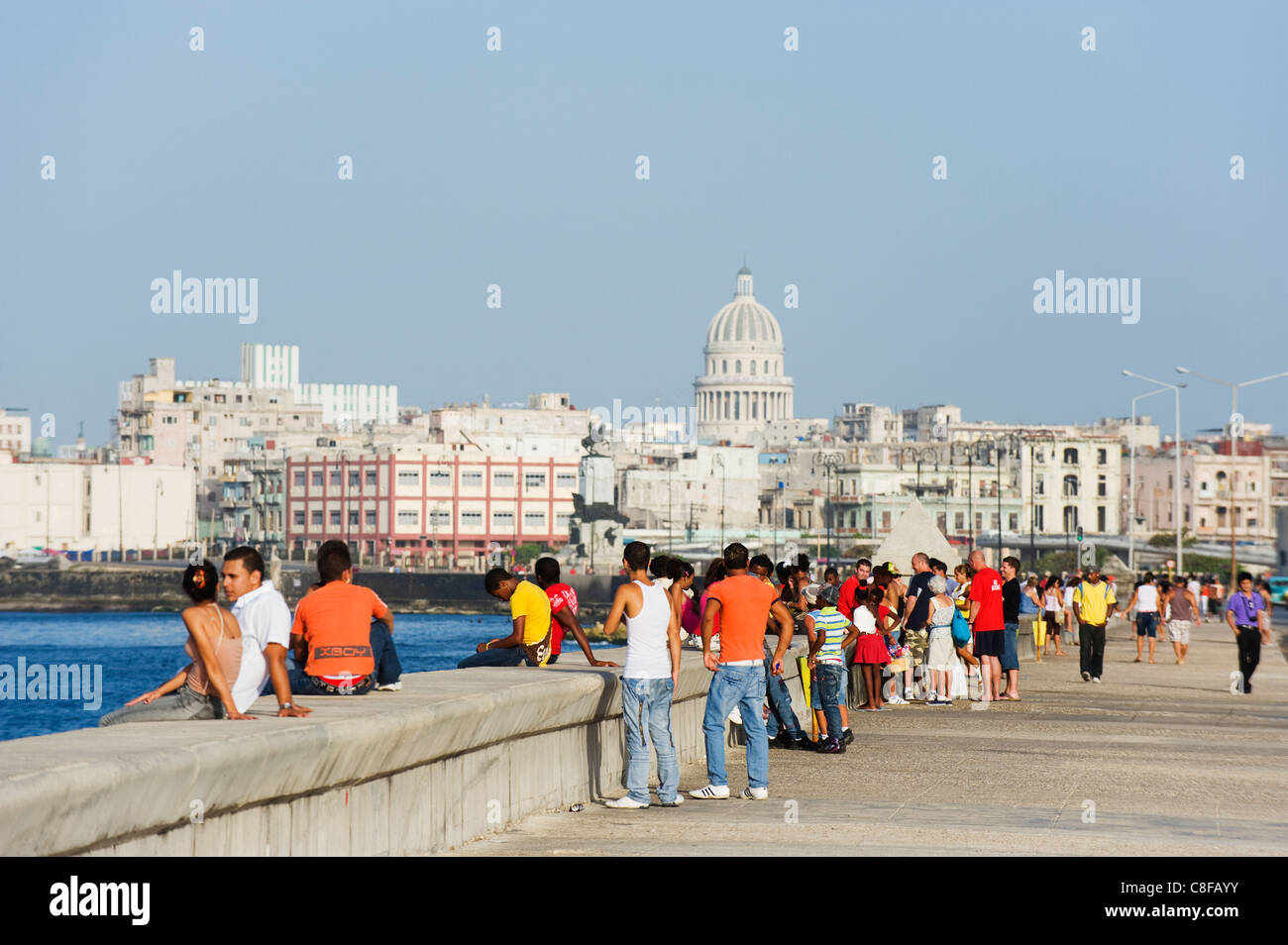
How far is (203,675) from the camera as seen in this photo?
886cm

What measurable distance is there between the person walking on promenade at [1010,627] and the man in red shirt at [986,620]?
0.37 meters

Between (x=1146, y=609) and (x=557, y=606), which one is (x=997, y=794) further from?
(x=1146, y=609)

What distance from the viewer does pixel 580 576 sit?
136500 mm

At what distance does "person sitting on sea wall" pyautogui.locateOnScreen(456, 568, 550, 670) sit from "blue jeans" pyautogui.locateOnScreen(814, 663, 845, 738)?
11.5 ft

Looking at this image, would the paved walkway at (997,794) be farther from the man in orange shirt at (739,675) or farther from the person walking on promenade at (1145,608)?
the person walking on promenade at (1145,608)

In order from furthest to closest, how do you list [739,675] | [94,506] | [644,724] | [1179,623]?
[94,506]
[1179,623]
[739,675]
[644,724]

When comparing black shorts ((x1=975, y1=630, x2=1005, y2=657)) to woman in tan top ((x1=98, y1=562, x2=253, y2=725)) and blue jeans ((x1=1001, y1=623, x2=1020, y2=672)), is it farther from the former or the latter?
woman in tan top ((x1=98, y1=562, x2=253, y2=725))

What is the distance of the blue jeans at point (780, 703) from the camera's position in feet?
50.9

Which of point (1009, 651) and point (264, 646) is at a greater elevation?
point (264, 646)

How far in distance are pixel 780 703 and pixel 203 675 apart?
764cm

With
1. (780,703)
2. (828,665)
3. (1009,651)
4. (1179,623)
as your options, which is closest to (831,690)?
(828,665)

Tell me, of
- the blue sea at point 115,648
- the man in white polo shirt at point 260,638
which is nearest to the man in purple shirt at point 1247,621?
the man in white polo shirt at point 260,638
